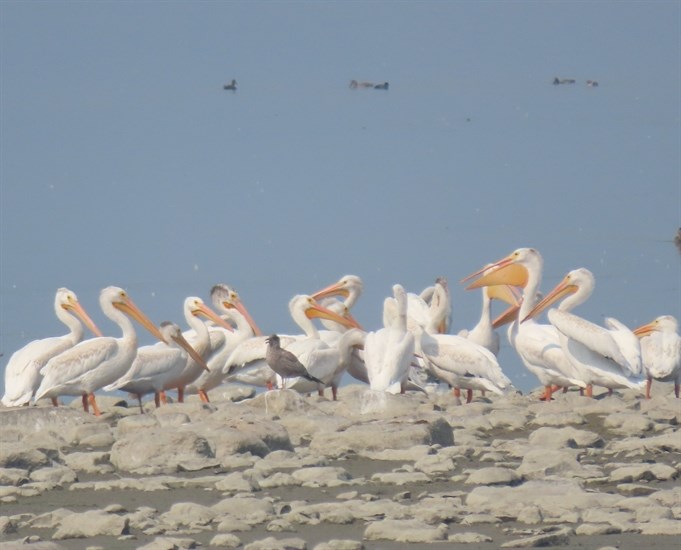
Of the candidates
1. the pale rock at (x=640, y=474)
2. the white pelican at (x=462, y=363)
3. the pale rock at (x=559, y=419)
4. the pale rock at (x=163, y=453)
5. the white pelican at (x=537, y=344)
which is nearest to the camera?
the pale rock at (x=640, y=474)

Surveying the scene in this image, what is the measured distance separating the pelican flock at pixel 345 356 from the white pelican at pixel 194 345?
13 mm

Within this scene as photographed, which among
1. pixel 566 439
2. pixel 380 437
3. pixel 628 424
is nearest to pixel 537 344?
pixel 628 424

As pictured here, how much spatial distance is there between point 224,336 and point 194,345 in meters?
0.67

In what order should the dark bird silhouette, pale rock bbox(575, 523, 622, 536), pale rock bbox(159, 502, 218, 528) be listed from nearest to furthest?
pale rock bbox(575, 523, 622, 536)
pale rock bbox(159, 502, 218, 528)
the dark bird silhouette

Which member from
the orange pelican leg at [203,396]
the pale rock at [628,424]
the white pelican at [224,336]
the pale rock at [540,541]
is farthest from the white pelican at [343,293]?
the pale rock at [540,541]

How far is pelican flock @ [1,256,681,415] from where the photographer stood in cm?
1149

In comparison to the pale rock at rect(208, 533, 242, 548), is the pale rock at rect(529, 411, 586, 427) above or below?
above

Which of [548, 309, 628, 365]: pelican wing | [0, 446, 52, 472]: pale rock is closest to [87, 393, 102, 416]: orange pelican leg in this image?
[0, 446, 52, 472]: pale rock

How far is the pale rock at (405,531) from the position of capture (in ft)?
18.5

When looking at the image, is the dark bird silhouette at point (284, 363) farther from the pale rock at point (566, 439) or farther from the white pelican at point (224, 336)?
the pale rock at point (566, 439)

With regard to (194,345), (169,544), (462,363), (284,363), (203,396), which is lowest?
(169,544)

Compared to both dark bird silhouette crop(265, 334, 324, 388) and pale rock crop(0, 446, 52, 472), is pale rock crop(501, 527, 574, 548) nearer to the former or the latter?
pale rock crop(0, 446, 52, 472)

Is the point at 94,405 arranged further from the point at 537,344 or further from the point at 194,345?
the point at 537,344

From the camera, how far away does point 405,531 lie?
5.69m
